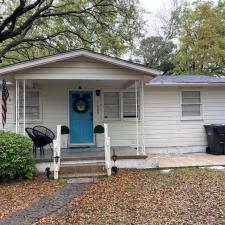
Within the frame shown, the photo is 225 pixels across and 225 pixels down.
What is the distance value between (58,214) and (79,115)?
7.11 meters

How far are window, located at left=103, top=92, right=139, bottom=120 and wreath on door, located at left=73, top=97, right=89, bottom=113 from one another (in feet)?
2.46

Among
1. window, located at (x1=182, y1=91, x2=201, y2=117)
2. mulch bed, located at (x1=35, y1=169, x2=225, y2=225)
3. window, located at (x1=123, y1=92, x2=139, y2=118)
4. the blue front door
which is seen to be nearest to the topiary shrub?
mulch bed, located at (x1=35, y1=169, x2=225, y2=225)

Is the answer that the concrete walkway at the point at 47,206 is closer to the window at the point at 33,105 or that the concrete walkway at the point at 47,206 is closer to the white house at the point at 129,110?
the white house at the point at 129,110

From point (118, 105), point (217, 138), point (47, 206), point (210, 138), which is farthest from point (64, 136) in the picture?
point (47, 206)

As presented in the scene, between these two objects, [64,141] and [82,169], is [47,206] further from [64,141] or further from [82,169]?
[64,141]

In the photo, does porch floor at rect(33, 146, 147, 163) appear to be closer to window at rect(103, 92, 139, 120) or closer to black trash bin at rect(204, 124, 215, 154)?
window at rect(103, 92, 139, 120)

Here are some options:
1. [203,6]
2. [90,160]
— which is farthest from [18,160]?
[203,6]

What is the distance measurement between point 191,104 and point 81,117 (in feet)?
14.8

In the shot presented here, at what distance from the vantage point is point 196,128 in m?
13.3

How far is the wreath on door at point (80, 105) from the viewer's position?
41.4 feet

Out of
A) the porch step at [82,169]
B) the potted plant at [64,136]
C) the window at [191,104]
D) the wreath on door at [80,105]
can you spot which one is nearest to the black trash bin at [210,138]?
the window at [191,104]

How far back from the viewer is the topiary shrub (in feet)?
27.8

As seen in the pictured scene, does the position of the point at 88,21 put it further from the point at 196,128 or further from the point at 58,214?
the point at 58,214

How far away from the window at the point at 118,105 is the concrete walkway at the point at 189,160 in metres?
2.08
